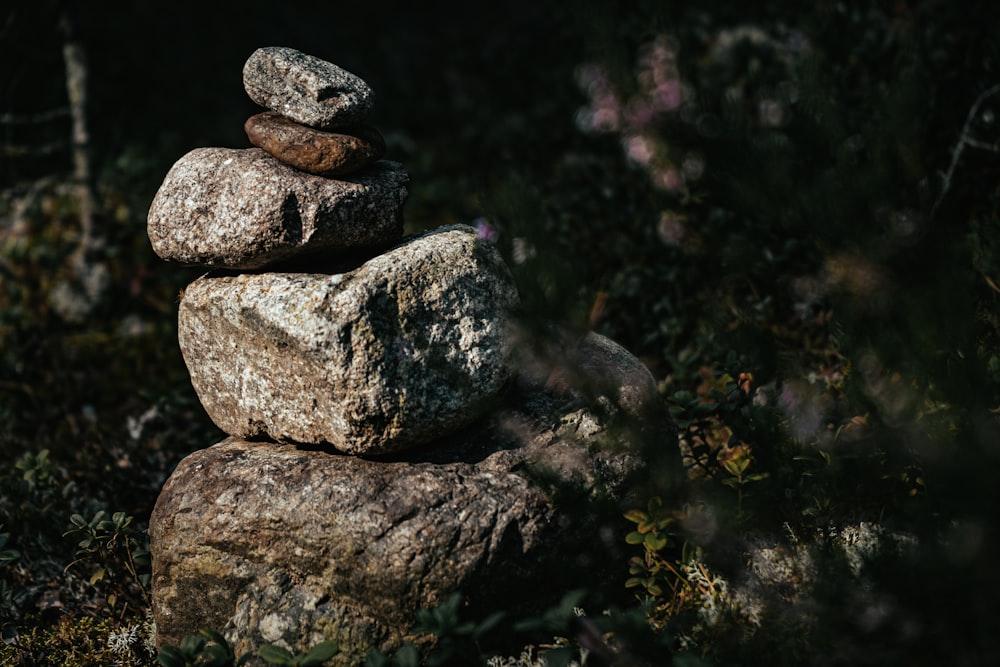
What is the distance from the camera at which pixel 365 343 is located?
332 cm

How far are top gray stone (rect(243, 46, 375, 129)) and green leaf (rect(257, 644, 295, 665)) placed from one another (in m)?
2.03

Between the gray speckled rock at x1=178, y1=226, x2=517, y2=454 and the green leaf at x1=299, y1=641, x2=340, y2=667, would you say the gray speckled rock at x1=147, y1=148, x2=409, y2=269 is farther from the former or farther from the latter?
the green leaf at x1=299, y1=641, x2=340, y2=667

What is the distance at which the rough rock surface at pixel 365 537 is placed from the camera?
3232 mm

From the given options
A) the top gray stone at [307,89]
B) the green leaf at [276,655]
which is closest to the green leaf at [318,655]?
the green leaf at [276,655]

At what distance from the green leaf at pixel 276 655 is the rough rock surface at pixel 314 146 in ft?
6.05

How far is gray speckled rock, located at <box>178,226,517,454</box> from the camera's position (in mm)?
3326

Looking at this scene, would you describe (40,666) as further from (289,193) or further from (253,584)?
(289,193)

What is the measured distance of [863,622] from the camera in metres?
2.22

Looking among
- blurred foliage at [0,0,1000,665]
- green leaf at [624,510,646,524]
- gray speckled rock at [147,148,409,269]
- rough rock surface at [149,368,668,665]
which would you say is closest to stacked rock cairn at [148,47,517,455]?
gray speckled rock at [147,148,409,269]

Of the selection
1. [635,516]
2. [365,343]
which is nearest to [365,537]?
[365,343]

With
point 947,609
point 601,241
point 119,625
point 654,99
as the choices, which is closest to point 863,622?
point 947,609

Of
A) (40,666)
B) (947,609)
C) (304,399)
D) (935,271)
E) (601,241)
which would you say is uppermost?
(935,271)

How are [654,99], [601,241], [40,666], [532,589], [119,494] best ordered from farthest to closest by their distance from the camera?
[601,241], [119,494], [40,666], [532,589], [654,99]

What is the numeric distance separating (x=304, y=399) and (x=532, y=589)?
46.3 inches
